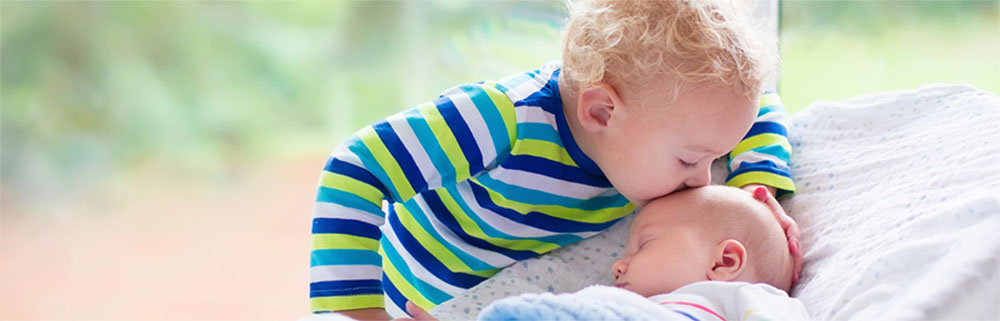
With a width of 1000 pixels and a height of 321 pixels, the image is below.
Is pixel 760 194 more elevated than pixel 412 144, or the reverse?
pixel 412 144

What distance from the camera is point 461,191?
3.43 feet

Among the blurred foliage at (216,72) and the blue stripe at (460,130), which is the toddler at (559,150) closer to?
the blue stripe at (460,130)

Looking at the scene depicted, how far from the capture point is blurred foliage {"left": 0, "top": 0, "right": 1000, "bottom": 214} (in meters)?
2.44

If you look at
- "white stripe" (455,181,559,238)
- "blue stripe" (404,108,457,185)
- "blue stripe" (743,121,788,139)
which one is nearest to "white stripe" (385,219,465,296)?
"white stripe" (455,181,559,238)

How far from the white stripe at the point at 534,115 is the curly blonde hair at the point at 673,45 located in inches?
2.8

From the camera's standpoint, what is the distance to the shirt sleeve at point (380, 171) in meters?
0.85

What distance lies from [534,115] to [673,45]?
7.2 inches

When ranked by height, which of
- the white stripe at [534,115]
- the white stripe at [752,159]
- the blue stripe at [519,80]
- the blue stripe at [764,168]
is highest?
the blue stripe at [519,80]

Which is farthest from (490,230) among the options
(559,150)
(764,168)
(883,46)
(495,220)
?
(883,46)

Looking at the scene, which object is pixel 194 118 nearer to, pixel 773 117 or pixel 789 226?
pixel 773 117

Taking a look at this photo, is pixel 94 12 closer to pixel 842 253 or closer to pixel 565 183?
pixel 565 183

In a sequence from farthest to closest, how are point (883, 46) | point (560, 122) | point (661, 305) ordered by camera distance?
1. point (883, 46)
2. point (560, 122)
3. point (661, 305)

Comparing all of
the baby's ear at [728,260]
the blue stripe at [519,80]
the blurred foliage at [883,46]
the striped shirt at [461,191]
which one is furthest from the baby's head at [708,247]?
the blurred foliage at [883,46]

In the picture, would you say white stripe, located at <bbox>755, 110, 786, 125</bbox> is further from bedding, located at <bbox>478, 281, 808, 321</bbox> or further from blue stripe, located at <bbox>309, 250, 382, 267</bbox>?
blue stripe, located at <bbox>309, 250, 382, 267</bbox>
